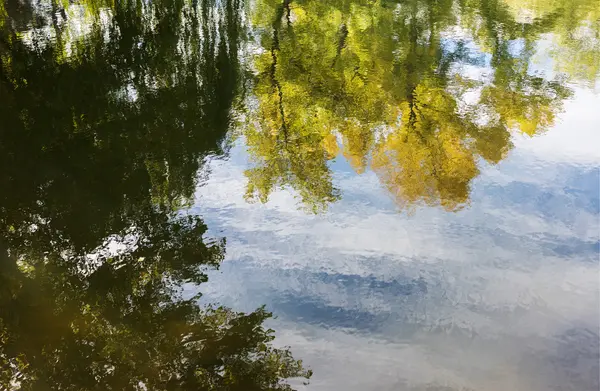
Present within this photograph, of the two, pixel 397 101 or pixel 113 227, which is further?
pixel 397 101

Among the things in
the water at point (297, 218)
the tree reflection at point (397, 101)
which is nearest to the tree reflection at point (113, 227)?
the water at point (297, 218)

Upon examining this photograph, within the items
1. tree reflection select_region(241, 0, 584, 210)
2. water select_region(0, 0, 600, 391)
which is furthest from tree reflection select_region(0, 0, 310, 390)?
tree reflection select_region(241, 0, 584, 210)

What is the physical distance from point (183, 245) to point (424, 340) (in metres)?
2.98

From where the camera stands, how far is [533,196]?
21.7ft

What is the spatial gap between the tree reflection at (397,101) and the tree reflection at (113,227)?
1170mm

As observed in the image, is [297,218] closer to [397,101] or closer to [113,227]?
[113,227]

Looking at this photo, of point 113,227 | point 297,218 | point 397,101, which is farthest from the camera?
point 397,101

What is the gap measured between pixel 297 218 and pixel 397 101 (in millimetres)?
4267

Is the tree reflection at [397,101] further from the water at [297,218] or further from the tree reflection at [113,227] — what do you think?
the tree reflection at [113,227]

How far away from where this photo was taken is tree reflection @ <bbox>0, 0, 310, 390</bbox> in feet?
14.5

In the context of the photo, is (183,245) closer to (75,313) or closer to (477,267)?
(75,313)

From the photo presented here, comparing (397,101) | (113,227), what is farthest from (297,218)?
(397,101)

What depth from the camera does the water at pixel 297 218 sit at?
4.49m

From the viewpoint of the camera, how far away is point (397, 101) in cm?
950
